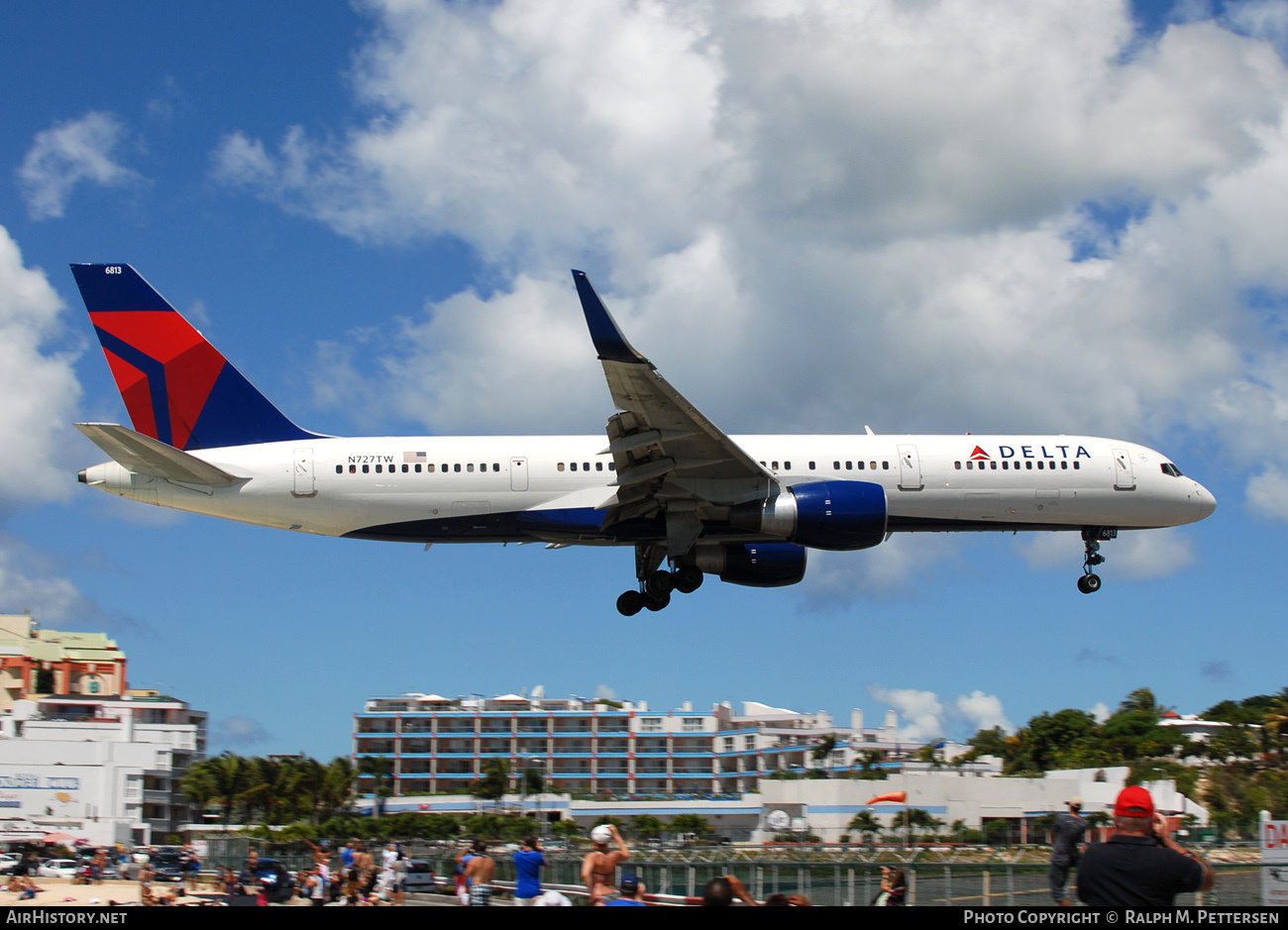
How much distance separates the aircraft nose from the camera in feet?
109

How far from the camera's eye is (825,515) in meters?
27.6

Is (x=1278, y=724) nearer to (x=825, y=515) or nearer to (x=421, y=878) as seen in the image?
(x=825, y=515)

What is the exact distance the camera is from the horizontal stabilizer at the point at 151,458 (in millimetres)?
25688

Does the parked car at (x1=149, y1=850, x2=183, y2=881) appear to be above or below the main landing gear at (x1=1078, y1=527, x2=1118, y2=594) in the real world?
below

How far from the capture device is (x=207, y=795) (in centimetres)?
7706

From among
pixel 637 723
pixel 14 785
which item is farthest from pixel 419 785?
pixel 14 785

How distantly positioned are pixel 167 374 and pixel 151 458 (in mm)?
3826

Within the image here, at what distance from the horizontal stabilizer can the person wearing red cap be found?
23.2 meters

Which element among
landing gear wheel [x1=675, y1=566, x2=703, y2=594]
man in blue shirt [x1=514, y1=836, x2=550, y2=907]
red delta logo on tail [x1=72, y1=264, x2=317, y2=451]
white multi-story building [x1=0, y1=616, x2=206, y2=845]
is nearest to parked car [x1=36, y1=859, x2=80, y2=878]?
white multi-story building [x1=0, y1=616, x2=206, y2=845]

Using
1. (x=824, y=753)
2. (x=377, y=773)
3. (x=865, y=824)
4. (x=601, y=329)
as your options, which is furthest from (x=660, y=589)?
(x=824, y=753)

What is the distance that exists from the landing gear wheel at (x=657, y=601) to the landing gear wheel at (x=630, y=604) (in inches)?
6.6

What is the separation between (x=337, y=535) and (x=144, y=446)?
523 centimetres

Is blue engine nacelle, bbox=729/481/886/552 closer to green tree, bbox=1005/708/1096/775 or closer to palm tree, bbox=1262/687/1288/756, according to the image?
palm tree, bbox=1262/687/1288/756
